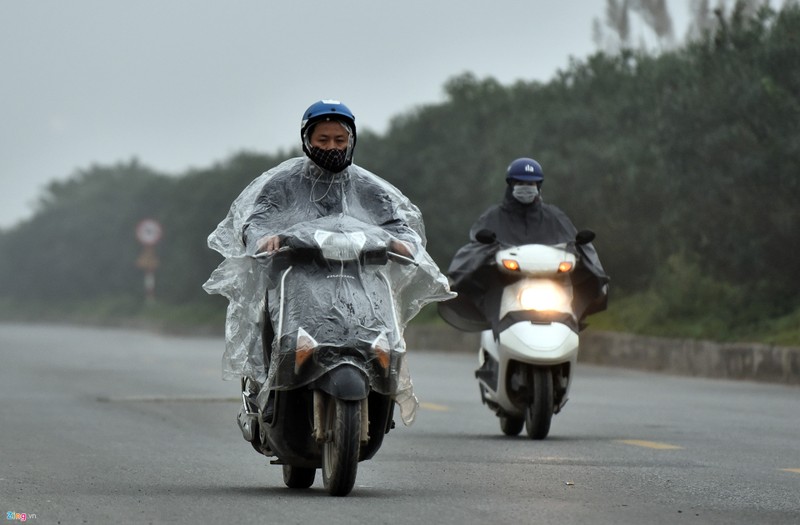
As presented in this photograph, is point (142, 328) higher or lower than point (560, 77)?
lower

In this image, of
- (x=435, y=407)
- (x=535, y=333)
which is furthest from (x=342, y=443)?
(x=435, y=407)

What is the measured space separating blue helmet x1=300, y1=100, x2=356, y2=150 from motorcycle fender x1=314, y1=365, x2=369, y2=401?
1230mm

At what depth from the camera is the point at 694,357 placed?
2497cm

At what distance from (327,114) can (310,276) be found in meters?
0.82

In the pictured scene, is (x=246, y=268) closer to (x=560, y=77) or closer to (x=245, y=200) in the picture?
(x=245, y=200)

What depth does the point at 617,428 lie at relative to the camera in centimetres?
1412

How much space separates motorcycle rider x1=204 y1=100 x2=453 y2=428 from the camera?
9.08m

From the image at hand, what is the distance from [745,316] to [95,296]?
69.9 meters

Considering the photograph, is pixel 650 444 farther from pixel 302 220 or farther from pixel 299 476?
pixel 302 220

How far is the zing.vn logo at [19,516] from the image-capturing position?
777 cm

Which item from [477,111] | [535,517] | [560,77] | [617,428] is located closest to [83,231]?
[477,111]

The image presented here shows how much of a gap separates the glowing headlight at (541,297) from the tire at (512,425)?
0.82 metres

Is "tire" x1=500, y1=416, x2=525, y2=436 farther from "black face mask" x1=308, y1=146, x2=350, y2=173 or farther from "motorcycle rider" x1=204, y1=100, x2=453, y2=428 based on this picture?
"black face mask" x1=308, y1=146, x2=350, y2=173

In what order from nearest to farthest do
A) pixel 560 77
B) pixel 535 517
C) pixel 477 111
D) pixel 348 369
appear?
pixel 535 517
pixel 348 369
pixel 560 77
pixel 477 111
